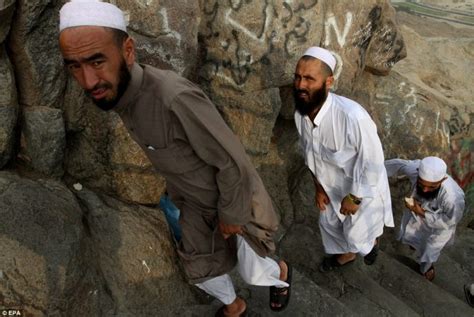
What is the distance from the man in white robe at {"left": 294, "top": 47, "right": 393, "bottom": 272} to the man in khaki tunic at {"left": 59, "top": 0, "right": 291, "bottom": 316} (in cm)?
105

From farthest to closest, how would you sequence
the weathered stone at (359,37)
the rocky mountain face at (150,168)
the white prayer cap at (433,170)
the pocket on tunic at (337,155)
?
the weathered stone at (359,37) < the white prayer cap at (433,170) < the pocket on tunic at (337,155) < the rocky mountain face at (150,168)

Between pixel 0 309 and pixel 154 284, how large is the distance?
95 cm

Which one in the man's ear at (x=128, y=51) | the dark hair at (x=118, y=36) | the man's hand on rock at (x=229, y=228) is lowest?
the man's hand on rock at (x=229, y=228)

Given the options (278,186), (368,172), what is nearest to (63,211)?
(368,172)

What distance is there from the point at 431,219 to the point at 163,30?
315 centimetres

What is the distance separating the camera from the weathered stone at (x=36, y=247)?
2.16 m

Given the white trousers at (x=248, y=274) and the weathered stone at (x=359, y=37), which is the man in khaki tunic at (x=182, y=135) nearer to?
the white trousers at (x=248, y=274)

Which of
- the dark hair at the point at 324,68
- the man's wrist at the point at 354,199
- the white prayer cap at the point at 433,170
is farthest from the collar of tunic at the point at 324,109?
the white prayer cap at the point at 433,170

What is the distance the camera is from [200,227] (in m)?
2.31

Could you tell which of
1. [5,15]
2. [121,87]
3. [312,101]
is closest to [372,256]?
[312,101]

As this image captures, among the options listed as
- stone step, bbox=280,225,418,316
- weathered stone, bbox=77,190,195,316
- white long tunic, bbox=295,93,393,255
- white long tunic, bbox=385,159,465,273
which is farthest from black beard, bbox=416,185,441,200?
weathered stone, bbox=77,190,195,316

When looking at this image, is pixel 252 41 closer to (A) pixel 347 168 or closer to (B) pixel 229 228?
(A) pixel 347 168

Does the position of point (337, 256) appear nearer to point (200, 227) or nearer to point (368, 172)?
point (368, 172)

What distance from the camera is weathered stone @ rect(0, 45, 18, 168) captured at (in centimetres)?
244
